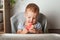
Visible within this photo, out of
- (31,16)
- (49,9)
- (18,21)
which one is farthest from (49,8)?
(31,16)

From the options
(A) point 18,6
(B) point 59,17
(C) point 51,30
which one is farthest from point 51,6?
(A) point 18,6

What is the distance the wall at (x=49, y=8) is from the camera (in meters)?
2.07

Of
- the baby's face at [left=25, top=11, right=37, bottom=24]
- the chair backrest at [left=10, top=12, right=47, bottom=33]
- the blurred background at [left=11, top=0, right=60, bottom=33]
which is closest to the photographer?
the baby's face at [left=25, top=11, right=37, bottom=24]

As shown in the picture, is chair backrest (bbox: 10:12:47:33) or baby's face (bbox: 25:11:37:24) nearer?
baby's face (bbox: 25:11:37:24)

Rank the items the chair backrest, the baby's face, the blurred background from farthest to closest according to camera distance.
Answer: the blurred background → the chair backrest → the baby's face

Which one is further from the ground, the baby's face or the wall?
the wall

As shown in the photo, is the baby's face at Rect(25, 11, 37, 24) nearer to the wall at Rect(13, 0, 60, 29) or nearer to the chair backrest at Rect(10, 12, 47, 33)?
Answer: the chair backrest at Rect(10, 12, 47, 33)

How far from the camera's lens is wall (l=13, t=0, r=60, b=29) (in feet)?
6.78

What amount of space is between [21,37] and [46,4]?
1.60 m

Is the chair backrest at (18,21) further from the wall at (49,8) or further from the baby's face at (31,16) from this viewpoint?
the wall at (49,8)

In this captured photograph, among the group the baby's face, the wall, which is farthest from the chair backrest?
the wall

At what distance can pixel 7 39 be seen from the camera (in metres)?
0.52

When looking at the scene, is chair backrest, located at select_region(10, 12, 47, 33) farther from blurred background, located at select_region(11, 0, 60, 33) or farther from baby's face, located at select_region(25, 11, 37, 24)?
blurred background, located at select_region(11, 0, 60, 33)

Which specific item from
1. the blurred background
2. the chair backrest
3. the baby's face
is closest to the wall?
the blurred background
